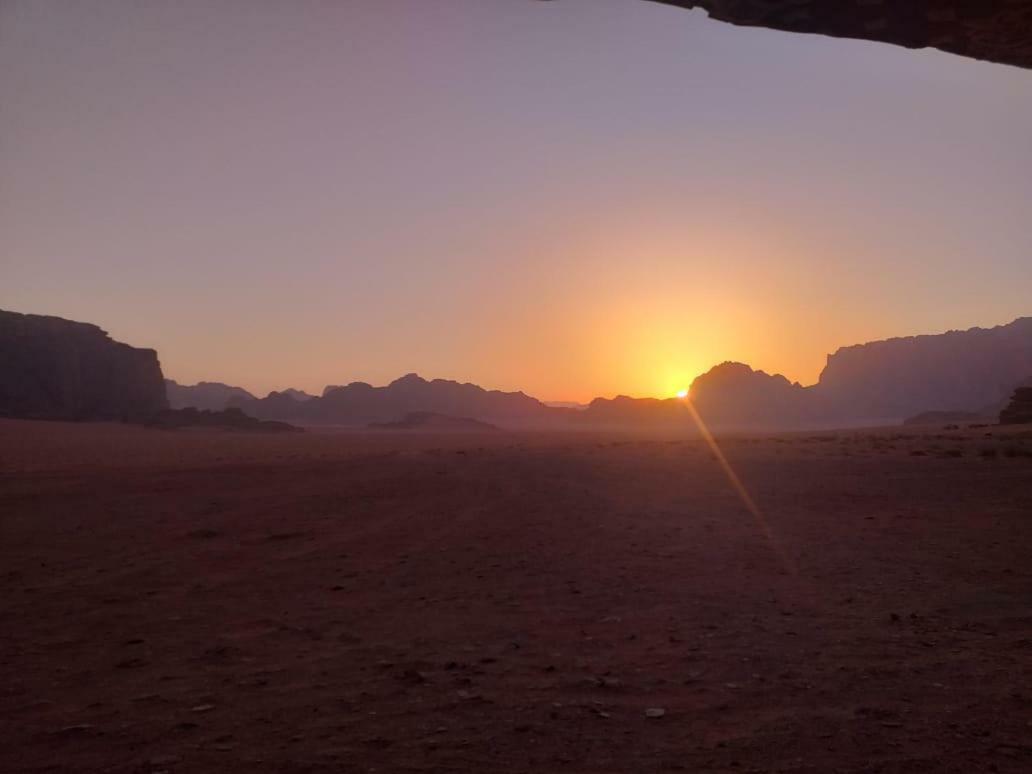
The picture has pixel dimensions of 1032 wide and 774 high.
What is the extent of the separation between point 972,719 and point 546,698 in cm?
260

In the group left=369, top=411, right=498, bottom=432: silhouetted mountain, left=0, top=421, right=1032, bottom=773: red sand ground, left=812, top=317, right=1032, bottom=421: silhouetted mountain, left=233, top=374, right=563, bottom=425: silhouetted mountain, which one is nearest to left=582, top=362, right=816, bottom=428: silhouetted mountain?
left=812, top=317, right=1032, bottom=421: silhouetted mountain

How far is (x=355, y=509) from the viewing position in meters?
14.3

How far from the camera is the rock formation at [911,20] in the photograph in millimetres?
4395

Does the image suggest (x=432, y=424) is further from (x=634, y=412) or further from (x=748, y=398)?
(x=748, y=398)

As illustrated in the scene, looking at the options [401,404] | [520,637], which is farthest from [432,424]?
[520,637]

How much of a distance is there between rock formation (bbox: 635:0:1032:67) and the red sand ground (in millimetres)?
4225

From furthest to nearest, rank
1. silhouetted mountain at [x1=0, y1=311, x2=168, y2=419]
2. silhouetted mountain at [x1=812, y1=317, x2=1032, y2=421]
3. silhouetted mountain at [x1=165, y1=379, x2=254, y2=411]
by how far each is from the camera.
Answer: silhouetted mountain at [x1=165, y1=379, x2=254, y2=411], silhouetted mountain at [x1=812, y1=317, x2=1032, y2=421], silhouetted mountain at [x1=0, y1=311, x2=168, y2=419]

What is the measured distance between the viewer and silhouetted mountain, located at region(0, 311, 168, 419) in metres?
78.6

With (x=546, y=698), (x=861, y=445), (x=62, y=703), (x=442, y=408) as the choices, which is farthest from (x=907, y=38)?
(x=442, y=408)

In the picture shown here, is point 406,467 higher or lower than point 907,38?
lower

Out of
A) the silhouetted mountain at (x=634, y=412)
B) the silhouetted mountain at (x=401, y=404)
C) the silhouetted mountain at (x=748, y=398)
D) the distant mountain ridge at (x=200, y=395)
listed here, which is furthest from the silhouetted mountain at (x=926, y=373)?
the distant mountain ridge at (x=200, y=395)

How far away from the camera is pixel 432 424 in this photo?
110562 mm

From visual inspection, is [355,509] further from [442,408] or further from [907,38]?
[442,408]

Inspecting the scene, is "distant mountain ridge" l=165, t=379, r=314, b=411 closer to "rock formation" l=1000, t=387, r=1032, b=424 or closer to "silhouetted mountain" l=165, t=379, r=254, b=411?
"silhouetted mountain" l=165, t=379, r=254, b=411
